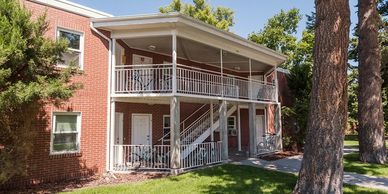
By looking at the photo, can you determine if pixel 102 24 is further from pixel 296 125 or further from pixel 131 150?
pixel 296 125

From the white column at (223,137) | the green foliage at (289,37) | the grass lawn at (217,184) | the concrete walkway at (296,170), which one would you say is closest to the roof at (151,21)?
the white column at (223,137)

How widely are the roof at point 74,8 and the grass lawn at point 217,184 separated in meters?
6.38

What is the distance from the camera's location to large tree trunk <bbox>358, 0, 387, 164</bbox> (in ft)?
48.0

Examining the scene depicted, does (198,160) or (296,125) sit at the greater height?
(296,125)

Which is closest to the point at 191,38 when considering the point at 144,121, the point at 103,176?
the point at 144,121

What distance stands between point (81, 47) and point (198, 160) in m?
6.40

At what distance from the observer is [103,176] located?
1212 centimetres

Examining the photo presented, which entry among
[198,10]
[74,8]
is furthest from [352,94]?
[74,8]

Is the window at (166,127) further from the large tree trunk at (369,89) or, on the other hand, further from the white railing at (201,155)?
the large tree trunk at (369,89)

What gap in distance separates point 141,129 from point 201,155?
3.41 meters

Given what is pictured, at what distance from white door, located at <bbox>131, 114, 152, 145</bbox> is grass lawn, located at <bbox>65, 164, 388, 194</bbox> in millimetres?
4219

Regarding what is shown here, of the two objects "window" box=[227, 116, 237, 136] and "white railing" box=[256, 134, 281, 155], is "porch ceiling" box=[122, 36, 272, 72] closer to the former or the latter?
"window" box=[227, 116, 237, 136]

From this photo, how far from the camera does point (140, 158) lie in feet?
43.6

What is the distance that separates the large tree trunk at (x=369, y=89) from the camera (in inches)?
575
